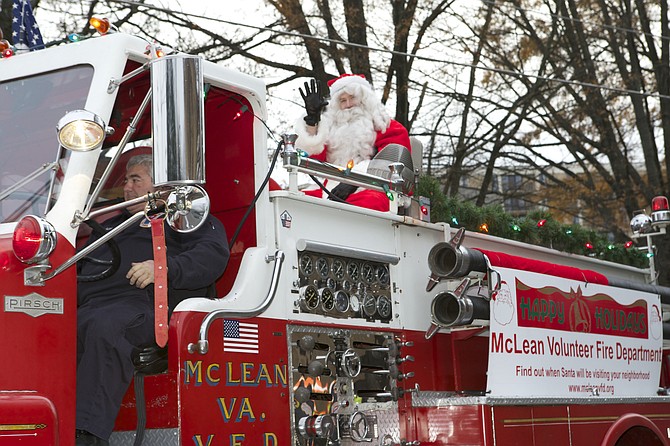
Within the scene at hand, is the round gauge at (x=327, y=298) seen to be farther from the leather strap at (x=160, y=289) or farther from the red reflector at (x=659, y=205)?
the red reflector at (x=659, y=205)

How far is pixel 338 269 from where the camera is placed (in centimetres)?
482

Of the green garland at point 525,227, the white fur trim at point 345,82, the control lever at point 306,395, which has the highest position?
the white fur trim at point 345,82

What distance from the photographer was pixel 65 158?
3.78 meters

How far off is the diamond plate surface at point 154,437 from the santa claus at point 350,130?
275 cm

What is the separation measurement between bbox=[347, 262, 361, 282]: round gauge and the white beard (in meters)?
1.87

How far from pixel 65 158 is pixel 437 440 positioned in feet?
8.08

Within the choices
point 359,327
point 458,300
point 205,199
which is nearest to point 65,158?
point 205,199

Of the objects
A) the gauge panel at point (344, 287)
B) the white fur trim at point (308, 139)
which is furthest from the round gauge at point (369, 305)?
the white fur trim at point (308, 139)

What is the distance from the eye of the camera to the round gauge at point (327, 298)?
468 cm

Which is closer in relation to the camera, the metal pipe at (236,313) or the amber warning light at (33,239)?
the amber warning light at (33,239)

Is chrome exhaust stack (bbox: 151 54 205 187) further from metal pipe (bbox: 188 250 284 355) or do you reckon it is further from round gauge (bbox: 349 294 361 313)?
round gauge (bbox: 349 294 361 313)

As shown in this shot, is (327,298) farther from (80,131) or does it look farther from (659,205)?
(659,205)

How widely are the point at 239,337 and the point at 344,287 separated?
802 millimetres

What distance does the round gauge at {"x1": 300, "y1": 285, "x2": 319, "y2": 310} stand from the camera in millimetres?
4570
